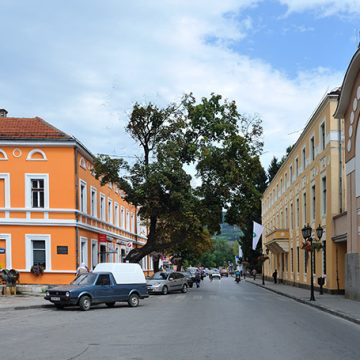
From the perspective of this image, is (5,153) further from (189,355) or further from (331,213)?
(189,355)

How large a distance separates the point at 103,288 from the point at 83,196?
41.1 feet

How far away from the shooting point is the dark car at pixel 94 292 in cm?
2027

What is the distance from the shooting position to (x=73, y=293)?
2017 cm

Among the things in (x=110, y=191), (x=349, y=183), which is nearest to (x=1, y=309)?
(x=349, y=183)

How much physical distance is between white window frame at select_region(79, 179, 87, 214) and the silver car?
245 inches

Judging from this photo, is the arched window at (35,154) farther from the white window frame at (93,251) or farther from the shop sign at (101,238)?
the shop sign at (101,238)

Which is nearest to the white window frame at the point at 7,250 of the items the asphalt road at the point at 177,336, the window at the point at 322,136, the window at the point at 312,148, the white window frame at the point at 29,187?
the white window frame at the point at 29,187

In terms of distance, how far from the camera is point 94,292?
2097 cm

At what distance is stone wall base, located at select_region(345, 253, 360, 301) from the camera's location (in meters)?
24.1

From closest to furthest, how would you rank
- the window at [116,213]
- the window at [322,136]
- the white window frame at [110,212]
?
the window at [322,136]
the white window frame at [110,212]
the window at [116,213]

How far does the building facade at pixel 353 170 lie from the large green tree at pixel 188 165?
8582mm

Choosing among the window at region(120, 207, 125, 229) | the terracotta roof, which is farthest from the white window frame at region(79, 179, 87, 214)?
the window at region(120, 207, 125, 229)

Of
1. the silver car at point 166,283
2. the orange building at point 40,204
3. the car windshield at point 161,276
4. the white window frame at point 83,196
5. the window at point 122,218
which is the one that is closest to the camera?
the orange building at point 40,204

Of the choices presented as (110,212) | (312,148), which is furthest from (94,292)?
(110,212)
